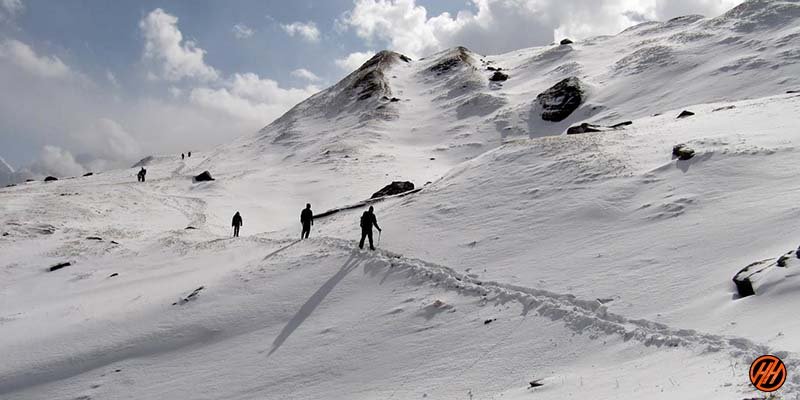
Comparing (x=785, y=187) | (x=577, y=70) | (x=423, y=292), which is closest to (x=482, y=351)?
(x=423, y=292)

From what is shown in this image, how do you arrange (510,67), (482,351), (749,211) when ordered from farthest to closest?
(510,67)
(749,211)
(482,351)

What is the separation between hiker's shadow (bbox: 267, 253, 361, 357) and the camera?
14.4 m

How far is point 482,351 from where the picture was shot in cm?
1123

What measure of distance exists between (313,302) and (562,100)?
4558 cm

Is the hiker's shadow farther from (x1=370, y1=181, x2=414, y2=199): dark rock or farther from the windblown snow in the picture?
(x1=370, y1=181, x2=414, y2=199): dark rock

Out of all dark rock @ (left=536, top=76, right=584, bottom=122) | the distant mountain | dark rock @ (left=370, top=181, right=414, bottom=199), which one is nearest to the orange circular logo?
dark rock @ (left=370, top=181, right=414, bottom=199)

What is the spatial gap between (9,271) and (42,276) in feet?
7.19

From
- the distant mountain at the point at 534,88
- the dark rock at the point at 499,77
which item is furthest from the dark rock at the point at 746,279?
the dark rock at the point at 499,77

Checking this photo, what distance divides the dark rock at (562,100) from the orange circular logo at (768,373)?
160ft

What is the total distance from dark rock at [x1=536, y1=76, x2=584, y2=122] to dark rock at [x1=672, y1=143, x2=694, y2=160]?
33059mm

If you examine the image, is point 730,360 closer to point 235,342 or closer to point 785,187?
point 785,187

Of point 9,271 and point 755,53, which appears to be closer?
point 9,271

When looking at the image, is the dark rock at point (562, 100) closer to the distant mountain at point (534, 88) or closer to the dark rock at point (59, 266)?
the distant mountain at point (534, 88)

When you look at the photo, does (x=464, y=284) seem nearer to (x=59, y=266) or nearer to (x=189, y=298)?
(x=189, y=298)
